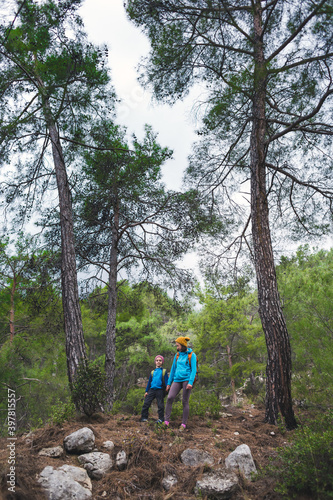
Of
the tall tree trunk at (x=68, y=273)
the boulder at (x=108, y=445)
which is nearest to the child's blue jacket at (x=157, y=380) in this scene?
the tall tree trunk at (x=68, y=273)

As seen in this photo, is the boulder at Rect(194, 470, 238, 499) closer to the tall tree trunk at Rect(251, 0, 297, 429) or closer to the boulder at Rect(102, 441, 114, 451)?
the boulder at Rect(102, 441, 114, 451)

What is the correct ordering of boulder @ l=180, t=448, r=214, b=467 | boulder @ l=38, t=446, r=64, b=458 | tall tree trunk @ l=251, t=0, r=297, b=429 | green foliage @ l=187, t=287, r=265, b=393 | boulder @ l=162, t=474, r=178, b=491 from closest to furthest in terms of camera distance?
boulder @ l=162, t=474, r=178, b=491 → boulder @ l=38, t=446, r=64, b=458 → boulder @ l=180, t=448, r=214, b=467 → tall tree trunk @ l=251, t=0, r=297, b=429 → green foliage @ l=187, t=287, r=265, b=393

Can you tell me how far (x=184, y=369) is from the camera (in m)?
4.79

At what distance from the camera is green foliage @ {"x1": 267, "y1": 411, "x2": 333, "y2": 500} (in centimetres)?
216

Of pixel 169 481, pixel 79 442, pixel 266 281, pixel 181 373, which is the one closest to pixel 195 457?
pixel 169 481

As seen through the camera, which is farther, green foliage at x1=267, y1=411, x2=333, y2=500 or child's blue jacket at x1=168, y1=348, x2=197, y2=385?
child's blue jacket at x1=168, y1=348, x2=197, y2=385

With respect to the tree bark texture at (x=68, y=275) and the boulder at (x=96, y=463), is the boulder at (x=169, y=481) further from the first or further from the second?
the tree bark texture at (x=68, y=275)

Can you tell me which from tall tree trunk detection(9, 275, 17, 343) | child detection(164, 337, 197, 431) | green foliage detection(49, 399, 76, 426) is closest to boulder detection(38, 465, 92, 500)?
green foliage detection(49, 399, 76, 426)

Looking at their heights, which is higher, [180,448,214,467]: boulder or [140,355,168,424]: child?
[140,355,168,424]: child

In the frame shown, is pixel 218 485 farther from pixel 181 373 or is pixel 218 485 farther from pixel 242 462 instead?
pixel 181 373

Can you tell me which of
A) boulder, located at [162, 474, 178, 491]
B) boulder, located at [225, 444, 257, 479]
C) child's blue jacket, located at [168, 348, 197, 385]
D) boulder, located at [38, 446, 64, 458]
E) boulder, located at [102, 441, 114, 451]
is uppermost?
child's blue jacket, located at [168, 348, 197, 385]

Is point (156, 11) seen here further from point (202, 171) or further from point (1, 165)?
point (1, 165)

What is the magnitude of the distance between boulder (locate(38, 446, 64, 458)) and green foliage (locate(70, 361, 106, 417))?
1.16 metres

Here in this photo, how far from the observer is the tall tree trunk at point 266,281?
484 centimetres
